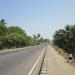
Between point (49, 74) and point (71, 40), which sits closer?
point (49, 74)

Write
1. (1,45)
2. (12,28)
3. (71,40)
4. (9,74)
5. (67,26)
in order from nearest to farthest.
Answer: (9,74)
(71,40)
(1,45)
(67,26)
(12,28)

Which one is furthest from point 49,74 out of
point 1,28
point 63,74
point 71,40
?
point 1,28

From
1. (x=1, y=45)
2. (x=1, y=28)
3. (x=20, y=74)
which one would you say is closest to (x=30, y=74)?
(x=20, y=74)

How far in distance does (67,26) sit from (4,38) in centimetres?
2190

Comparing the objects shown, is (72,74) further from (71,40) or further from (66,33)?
(66,33)

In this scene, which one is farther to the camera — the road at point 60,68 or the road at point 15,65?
the road at point 60,68

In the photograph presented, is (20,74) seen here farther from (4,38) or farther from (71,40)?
(4,38)

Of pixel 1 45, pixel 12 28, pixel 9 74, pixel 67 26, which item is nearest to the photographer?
pixel 9 74

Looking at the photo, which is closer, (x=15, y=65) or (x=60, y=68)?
(x=60, y=68)

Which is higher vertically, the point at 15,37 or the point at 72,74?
the point at 15,37

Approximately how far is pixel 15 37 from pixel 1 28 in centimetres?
607

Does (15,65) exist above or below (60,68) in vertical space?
above

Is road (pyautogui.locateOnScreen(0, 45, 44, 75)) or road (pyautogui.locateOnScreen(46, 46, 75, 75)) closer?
road (pyautogui.locateOnScreen(0, 45, 44, 75))

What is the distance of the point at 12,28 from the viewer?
589 ft
